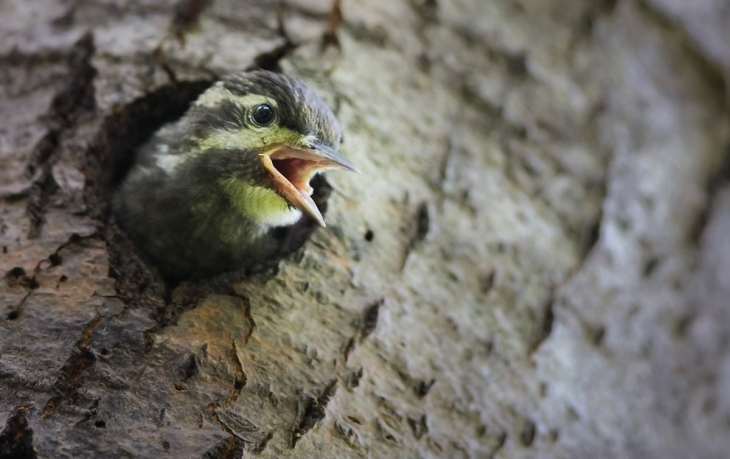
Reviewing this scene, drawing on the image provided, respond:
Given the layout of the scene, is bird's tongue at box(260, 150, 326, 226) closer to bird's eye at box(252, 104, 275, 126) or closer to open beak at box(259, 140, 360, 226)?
open beak at box(259, 140, 360, 226)

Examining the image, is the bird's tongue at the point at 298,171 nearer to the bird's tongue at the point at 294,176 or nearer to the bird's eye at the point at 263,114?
the bird's tongue at the point at 294,176

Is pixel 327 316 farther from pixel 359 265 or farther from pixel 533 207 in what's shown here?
pixel 533 207

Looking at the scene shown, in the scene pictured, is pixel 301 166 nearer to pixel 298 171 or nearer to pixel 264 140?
pixel 298 171

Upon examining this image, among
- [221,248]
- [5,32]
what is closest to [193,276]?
[221,248]

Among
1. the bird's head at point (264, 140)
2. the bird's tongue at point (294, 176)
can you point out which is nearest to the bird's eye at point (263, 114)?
the bird's head at point (264, 140)

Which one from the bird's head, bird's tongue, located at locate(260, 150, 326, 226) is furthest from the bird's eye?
bird's tongue, located at locate(260, 150, 326, 226)

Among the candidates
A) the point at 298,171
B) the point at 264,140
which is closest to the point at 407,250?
the point at 298,171
